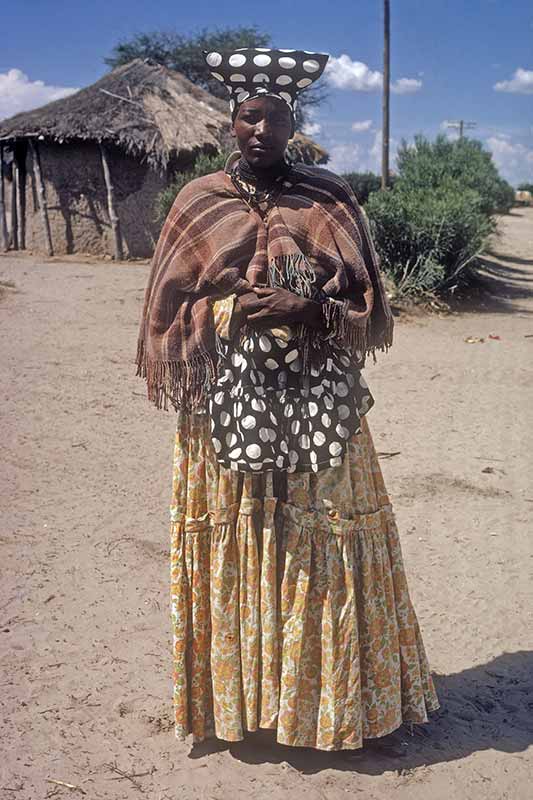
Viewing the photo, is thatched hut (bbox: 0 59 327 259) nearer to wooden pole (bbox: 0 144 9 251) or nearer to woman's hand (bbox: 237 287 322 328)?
wooden pole (bbox: 0 144 9 251)

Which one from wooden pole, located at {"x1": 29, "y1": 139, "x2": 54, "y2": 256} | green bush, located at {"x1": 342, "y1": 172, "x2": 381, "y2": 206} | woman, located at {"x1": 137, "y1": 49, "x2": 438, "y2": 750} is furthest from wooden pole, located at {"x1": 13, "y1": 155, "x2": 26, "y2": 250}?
green bush, located at {"x1": 342, "y1": 172, "x2": 381, "y2": 206}

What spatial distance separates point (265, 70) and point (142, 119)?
14.1 metres

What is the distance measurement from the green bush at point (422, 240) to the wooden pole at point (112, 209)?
5.70 meters

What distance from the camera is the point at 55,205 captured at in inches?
626

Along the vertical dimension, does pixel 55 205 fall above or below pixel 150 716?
above

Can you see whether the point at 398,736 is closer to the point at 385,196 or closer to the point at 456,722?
the point at 456,722

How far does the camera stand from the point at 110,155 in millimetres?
15484

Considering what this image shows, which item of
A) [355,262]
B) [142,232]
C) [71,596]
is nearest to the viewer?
[355,262]

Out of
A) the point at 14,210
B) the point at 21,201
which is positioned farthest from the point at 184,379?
the point at 14,210

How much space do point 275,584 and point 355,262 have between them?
0.94 m

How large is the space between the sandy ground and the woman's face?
5.82 ft

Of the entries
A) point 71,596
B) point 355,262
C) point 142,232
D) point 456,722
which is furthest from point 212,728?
point 142,232

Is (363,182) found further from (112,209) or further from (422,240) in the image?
(422,240)

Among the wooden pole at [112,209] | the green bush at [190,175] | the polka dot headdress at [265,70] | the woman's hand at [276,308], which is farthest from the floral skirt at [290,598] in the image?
the wooden pole at [112,209]
